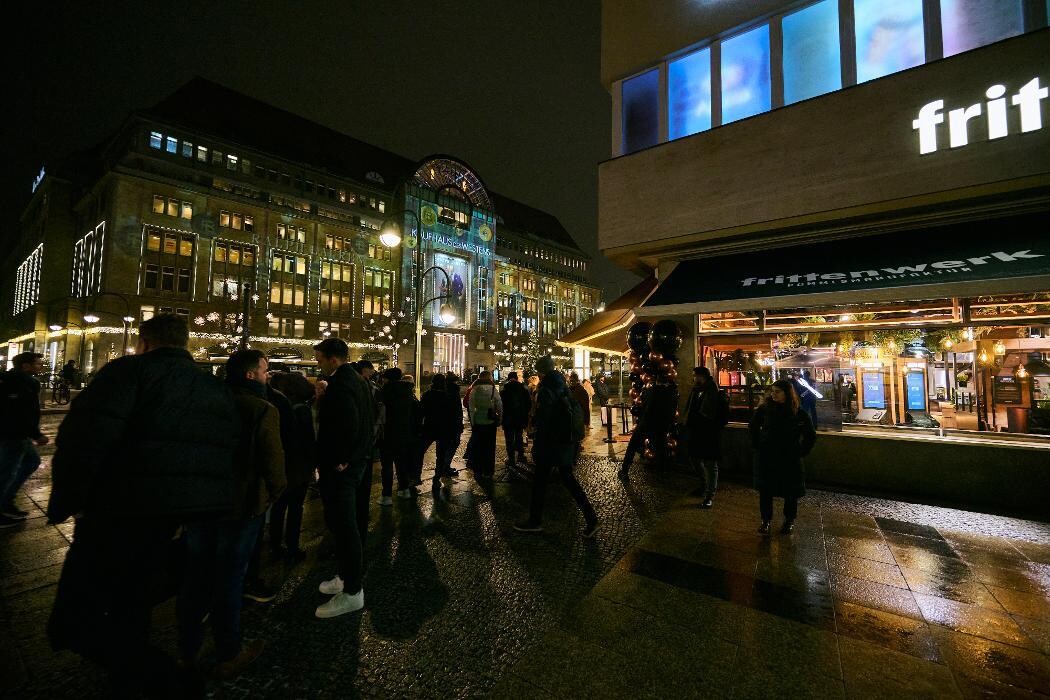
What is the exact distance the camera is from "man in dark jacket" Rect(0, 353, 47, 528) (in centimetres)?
541

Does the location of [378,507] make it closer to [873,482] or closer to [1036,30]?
[873,482]

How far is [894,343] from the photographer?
8.98 meters

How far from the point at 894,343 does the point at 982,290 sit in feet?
11.9

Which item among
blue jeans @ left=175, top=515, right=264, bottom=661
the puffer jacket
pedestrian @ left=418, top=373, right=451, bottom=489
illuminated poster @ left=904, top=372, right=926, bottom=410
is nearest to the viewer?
the puffer jacket

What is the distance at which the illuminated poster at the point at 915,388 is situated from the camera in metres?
9.31

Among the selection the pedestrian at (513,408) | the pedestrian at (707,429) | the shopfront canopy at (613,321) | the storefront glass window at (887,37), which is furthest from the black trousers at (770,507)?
the storefront glass window at (887,37)

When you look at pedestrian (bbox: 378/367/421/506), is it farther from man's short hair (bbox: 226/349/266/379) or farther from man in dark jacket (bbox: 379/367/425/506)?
man's short hair (bbox: 226/349/266/379)

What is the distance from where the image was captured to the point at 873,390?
10211 millimetres

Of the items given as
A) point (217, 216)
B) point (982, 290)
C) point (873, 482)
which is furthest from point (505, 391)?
point (217, 216)

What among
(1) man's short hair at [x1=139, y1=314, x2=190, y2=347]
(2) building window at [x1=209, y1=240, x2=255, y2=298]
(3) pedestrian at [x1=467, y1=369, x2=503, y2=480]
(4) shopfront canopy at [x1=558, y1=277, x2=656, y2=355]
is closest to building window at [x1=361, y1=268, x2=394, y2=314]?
(2) building window at [x1=209, y1=240, x2=255, y2=298]

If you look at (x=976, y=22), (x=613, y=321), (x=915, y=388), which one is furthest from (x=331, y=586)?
(x=915, y=388)

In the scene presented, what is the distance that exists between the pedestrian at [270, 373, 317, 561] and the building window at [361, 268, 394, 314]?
55.8m

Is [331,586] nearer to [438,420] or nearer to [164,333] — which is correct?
[164,333]

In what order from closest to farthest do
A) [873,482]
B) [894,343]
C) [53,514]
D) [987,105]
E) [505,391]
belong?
1. [53,514]
2. [987,105]
3. [873,482]
4. [894,343]
5. [505,391]
